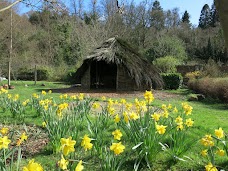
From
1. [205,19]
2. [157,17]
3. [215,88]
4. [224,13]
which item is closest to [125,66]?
[215,88]

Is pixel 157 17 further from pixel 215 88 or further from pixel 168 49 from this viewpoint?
pixel 215 88

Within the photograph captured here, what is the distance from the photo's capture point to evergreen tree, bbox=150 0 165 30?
39719 mm

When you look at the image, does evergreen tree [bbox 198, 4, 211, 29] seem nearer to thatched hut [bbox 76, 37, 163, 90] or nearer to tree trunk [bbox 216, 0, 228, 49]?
thatched hut [bbox 76, 37, 163, 90]

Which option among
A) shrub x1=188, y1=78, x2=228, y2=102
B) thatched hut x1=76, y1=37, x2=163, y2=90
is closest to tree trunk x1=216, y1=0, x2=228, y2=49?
shrub x1=188, y1=78, x2=228, y2=102

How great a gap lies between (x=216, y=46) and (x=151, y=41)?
8183mm

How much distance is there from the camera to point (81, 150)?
4.32 meters

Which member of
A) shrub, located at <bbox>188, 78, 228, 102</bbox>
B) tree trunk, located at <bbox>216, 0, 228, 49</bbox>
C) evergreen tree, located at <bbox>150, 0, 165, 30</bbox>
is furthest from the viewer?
evergreen tree, located at <bbox>150, 0, 165, 30</bbox>

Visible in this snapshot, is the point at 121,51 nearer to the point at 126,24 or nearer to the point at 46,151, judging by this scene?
the point at 46,151

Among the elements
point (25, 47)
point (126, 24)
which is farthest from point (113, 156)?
point (25, 47)

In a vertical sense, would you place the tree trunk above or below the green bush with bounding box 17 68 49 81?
below

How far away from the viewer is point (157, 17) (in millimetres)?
40875

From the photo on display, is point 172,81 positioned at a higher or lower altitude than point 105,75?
lower

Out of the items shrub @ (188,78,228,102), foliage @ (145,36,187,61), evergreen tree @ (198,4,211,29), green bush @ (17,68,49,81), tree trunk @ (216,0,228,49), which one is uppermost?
evergreen tree @ (198,4,211,29)

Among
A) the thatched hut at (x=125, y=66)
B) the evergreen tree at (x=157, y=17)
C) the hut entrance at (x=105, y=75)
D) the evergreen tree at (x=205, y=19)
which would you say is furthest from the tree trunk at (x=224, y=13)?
the evergreen tree at (x=205, y=19)
